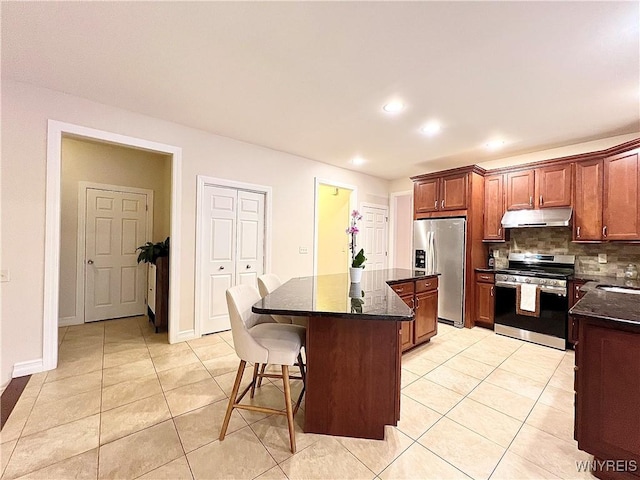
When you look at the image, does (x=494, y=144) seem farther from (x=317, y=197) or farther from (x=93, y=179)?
(x=93, y=179)

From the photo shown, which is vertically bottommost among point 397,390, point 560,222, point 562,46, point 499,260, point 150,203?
point 397,390

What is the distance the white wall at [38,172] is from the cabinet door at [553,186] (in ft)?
12.6

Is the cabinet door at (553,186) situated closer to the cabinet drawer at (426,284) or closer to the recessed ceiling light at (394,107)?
the cabinet drawer at (426,284)

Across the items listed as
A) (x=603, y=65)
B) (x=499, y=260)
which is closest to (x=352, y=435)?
(x=603, y=65)

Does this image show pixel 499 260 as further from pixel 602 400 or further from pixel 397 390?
pixel 397 390

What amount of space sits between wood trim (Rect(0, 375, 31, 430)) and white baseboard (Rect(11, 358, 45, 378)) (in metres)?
0.04

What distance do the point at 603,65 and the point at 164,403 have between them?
4.15 meters

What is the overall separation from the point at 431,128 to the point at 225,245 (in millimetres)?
3010

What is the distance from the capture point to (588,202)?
10.9 feet

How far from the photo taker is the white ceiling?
5.31 ft

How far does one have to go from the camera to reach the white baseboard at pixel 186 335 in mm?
3287

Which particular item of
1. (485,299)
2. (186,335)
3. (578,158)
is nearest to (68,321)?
(186,335)

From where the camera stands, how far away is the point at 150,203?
178 inches

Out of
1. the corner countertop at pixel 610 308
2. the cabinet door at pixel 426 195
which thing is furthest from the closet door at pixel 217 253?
the corner countertop at pixel 610 308
